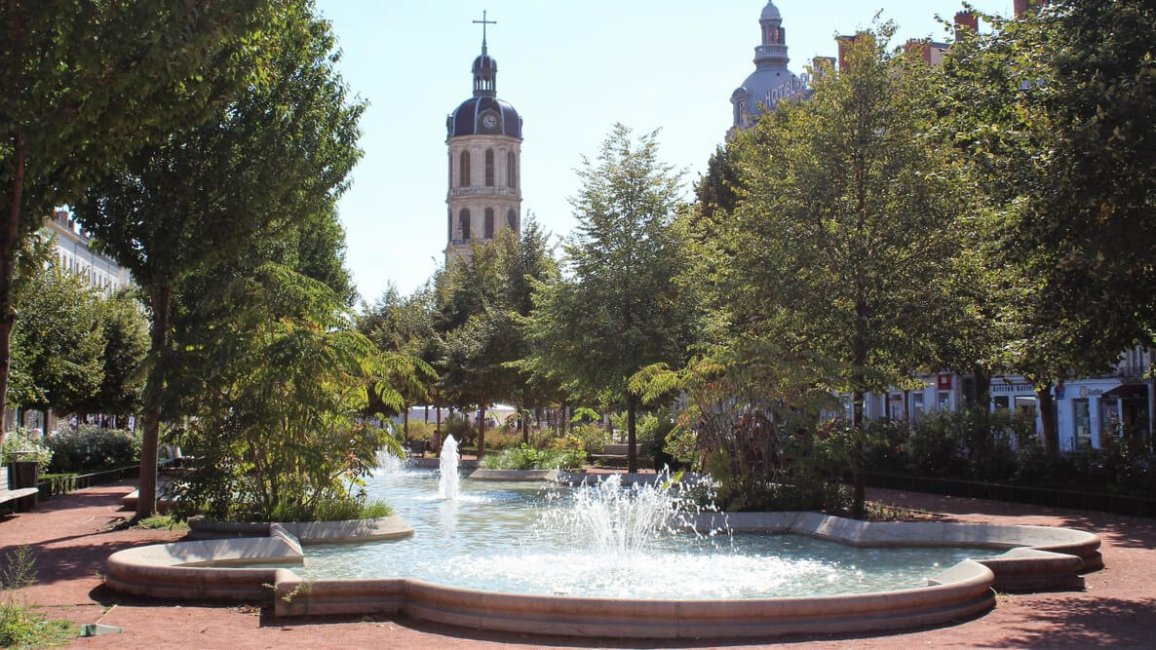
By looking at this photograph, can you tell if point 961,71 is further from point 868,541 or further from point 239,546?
point 239,546

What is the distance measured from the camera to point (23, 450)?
1057 inches

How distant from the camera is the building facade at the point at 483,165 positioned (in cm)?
14788

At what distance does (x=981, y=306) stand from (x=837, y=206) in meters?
3.37

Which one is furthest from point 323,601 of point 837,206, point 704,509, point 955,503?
point 955,503

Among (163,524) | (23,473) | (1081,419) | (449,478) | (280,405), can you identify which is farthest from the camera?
(1081,419)

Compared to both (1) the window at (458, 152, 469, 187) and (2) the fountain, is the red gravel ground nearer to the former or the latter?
(2) the fountain

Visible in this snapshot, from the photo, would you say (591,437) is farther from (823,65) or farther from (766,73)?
(766,73)

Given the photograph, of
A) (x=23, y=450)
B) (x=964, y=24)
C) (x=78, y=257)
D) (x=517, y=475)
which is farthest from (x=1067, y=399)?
(x=78, y=257)

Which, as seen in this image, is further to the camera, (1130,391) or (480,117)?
(480,117)

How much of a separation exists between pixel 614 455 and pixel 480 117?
371ft

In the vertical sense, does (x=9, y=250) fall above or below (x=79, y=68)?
below

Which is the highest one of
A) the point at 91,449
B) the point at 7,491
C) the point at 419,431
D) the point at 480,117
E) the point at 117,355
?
the point at 480,117

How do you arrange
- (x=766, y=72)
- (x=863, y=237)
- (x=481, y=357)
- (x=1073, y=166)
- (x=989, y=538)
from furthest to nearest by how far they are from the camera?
(x=766, y=72)
(x=481, y=357)
(x=863, y=237)
(x=989, y=538)
(x=1073, y=166)

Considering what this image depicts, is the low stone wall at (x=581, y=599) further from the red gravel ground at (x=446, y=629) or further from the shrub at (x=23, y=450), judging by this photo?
the shrub at (x=23, y=450)
